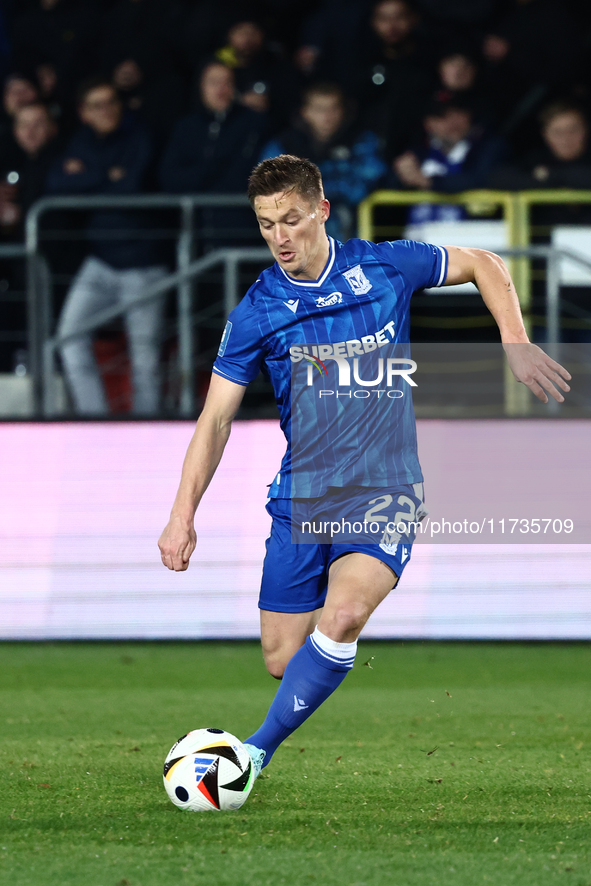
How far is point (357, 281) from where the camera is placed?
423 centimetres

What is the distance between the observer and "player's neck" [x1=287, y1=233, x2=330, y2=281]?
13.6 ft

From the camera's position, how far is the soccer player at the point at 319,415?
4016 millimetres

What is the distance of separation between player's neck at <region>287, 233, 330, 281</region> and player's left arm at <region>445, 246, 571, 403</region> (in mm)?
456

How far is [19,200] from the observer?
9.38 meters

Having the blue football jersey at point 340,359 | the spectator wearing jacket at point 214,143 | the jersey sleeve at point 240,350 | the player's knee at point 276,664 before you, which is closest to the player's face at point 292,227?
the blue football jersey at point 340,359

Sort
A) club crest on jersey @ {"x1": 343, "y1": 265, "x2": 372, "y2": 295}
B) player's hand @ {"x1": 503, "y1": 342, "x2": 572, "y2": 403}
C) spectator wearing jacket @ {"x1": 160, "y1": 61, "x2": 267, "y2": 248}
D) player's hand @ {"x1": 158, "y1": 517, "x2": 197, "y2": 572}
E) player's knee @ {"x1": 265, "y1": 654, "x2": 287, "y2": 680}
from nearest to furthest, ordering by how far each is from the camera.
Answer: player's hand @ {"x1": 503, "y1": 342, "x2": 572, "y2": 403}, player's hand @ {"x1": 158, "y1": 517, "x2": 197, "y2": 572}, club crest on jersey @ {"x1": 343, "y1": 265, "x2": 372, "y2": 295}, player's knee @ {"x1": 265, "y1": 654, "x2": 287, "y2": 680}, spectator wearing jacket @ {"x1": 160, "y1": 61, "x2": 267, "y2": 248}

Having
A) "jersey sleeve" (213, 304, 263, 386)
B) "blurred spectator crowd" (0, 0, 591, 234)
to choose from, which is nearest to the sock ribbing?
"jersey sleeve" (213, 304, 263, 386)

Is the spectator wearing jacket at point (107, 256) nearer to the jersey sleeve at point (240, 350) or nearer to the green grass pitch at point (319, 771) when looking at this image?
the green grass pitch at point (319, 771)

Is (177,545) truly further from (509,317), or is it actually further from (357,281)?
(509,317)

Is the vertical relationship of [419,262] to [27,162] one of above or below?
below

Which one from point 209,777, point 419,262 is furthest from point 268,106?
point 209,777

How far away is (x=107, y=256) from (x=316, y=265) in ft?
15.6

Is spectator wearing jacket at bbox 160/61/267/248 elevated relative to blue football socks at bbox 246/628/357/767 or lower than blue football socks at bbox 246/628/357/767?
elevated

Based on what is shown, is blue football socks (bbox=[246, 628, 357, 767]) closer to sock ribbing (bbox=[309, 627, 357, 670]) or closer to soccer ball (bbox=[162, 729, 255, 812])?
sock ribbing (bbox=[309, 627, 357, 670])
